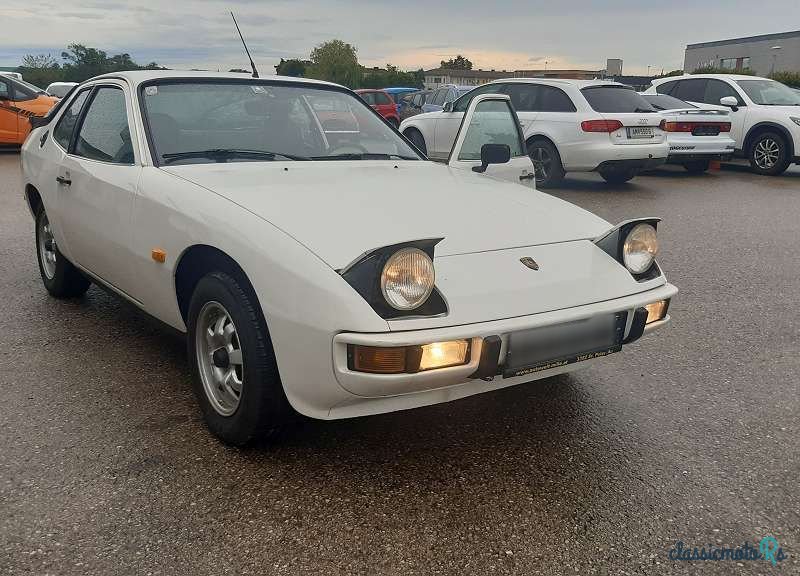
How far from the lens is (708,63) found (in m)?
56.9

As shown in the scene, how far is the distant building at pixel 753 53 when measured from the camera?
50062mm

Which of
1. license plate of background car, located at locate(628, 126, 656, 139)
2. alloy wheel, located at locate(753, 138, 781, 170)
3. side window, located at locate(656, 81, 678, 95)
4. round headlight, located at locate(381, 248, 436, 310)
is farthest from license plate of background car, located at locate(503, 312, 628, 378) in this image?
side window, located at locate(656, 81, 678, 95)

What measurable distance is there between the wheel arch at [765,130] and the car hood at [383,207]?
35.7 feet

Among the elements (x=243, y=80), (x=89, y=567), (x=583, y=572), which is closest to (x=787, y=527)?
(x=583, y=572)

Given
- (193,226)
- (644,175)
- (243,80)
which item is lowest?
(644,175)

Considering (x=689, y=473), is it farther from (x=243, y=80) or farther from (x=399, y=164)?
(x=243, y=80)

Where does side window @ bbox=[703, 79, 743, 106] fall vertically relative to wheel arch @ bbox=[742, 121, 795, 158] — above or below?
above

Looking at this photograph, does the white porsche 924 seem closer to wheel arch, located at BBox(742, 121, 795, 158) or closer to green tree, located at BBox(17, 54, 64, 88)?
wheel arch, located at BBox(742, 121, 795, 158)

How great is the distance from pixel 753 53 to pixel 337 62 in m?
72.2

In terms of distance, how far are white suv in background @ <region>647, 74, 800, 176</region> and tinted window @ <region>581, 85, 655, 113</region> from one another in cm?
296

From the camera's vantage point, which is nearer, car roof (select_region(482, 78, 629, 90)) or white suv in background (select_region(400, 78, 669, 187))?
white suv in background (select_region(400, 78, 669, 187))

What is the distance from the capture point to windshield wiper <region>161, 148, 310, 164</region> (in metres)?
3.46

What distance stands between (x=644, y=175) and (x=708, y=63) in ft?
164

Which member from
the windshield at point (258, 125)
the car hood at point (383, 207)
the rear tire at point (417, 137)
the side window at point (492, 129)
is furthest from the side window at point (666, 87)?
the car hood at point (383, 207)
